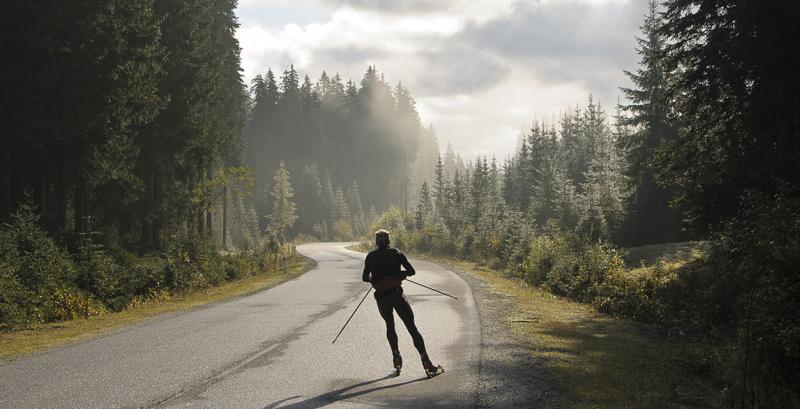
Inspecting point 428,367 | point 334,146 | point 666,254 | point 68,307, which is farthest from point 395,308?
point 334,146

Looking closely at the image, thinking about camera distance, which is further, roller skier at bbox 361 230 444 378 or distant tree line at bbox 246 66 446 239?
distant tree line at bbox 246 66 446 239

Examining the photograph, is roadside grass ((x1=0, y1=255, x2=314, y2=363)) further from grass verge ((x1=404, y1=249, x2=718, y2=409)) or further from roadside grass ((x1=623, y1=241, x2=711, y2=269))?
roadside grass ((x1=623, y1=241, x2=711, y2=269))

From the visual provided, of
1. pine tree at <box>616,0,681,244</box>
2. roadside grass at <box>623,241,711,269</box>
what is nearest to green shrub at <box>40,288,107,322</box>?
roadside grass at <box>623,241,711,269</box>

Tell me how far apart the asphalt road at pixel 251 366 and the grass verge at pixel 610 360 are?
1.29 metres

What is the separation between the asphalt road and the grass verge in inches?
50.9

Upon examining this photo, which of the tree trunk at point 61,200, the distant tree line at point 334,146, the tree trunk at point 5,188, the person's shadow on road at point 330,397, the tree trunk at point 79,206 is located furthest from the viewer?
the distant tree line at point 334,146

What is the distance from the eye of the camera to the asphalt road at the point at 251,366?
746 centimetres

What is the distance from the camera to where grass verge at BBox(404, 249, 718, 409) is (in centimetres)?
796

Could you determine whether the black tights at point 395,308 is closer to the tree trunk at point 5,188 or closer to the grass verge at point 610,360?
the grass verge at point 610,360

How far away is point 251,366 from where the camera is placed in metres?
9.38

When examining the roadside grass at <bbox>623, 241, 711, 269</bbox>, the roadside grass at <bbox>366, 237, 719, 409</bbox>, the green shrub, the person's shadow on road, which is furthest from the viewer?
the roadside grass at <bbox>623, 241, 711, 269</bbox>

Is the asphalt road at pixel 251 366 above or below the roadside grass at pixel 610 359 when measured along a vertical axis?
above

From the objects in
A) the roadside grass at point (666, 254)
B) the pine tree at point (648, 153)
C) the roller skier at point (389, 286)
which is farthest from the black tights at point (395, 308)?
the pine tree at point (648, 153)

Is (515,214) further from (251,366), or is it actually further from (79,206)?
(251,366)
